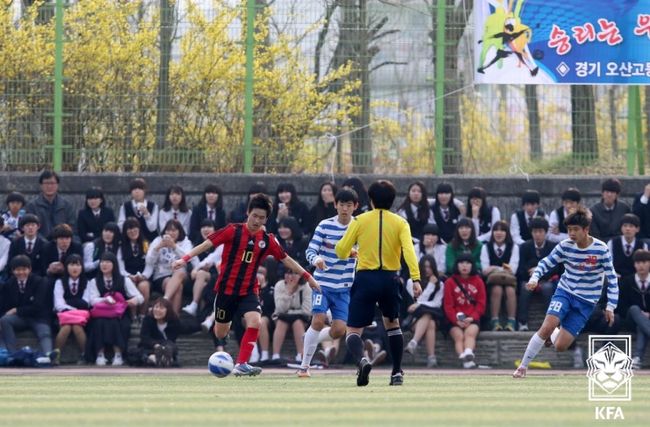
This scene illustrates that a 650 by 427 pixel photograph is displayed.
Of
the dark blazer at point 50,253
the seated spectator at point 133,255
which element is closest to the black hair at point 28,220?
the dark blazer at point 50,253

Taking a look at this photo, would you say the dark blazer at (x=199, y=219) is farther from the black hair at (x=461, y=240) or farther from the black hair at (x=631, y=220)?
the black hair at (x=631, y=220)

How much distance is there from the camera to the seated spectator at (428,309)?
19.6 metres

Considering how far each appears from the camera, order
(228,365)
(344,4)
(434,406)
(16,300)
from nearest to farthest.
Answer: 1. (434,406)
2. (228,365)
3. (16,300)
4. (344,4)

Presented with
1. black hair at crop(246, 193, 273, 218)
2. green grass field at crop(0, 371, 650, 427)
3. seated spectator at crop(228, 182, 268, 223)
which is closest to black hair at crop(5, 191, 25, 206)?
seated spectator at crop(228, 182, 268, 223)

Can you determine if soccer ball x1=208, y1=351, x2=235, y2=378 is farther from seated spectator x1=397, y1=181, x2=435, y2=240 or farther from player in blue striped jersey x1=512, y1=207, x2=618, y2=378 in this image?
seated spectator x1=397, y1=181, x2=435, y2=240

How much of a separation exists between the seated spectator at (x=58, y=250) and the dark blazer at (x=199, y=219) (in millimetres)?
1658

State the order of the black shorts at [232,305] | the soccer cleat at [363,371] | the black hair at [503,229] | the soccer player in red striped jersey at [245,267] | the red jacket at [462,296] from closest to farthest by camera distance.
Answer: the soccer cleat at [363,371]
the soccer player in red striped jersey at [245,267]
the black shorts at [232,305]
the red jacket at [462,296]
the black hair at [503,229]

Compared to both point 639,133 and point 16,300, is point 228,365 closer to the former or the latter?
point 16,300

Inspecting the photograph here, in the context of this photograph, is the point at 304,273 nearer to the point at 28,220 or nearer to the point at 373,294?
the point at 373,294

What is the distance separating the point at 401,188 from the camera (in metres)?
22.5

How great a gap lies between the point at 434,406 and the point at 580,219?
4.93m

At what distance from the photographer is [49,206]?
20938 mm

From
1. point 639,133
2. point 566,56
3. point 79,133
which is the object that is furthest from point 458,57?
point 79,133

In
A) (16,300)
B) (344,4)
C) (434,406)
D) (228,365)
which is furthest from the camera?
(344,4)
